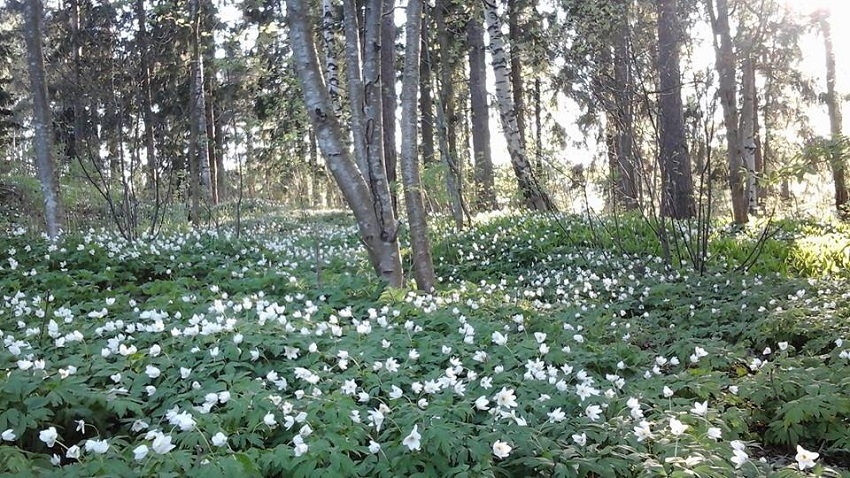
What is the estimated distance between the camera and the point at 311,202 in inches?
1025

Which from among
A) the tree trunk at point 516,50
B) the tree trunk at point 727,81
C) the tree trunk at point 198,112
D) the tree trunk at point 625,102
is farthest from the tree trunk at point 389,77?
the tree trunk at point 727,81

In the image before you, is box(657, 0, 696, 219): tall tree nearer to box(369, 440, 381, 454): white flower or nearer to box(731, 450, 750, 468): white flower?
box(731, 450, 750, 468): white flower

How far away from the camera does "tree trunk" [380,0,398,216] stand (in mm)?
9078

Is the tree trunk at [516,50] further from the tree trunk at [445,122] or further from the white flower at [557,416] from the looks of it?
the white flower at [557,416]

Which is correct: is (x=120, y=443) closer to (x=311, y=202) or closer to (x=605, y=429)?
(x=605, y=429)

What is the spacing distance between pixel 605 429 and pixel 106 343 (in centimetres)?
328

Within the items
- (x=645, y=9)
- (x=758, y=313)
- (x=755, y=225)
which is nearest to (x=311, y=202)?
(x=645, y=9)

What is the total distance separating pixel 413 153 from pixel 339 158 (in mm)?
956

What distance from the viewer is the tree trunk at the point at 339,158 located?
645 centimetres

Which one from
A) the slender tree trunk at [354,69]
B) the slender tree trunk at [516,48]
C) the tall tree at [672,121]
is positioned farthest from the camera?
the slender tree trunk at [516,48]

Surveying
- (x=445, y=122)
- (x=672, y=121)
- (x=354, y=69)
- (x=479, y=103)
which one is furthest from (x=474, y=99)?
(x=354, y=69)

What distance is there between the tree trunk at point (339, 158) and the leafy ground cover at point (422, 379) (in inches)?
A: 15.9

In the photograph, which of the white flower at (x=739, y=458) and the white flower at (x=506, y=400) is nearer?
the white flower at (x=739, y=458)

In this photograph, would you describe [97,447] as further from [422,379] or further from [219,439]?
[422,379]
